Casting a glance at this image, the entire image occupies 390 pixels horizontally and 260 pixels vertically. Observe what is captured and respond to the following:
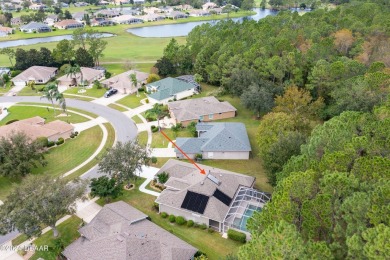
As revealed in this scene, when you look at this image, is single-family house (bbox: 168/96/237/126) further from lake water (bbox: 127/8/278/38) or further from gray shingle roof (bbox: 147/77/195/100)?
lake water (bbox: 127/8/278/38)

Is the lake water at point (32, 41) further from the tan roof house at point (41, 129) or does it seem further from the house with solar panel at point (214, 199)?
the house with solar panel at point (214, 199)

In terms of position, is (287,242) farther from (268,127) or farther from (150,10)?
(150,10)

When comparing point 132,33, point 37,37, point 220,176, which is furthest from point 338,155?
point 37,37

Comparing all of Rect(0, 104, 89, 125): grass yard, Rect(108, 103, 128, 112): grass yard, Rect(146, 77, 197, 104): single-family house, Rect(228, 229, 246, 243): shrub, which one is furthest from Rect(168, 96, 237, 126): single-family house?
Rect(228, 229, 246, 243): shrub

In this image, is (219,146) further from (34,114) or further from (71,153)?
(34,114)

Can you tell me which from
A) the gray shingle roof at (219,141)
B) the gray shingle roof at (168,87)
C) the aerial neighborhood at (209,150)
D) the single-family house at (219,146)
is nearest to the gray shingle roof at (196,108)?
the aerial neighborhood at (209,150)
